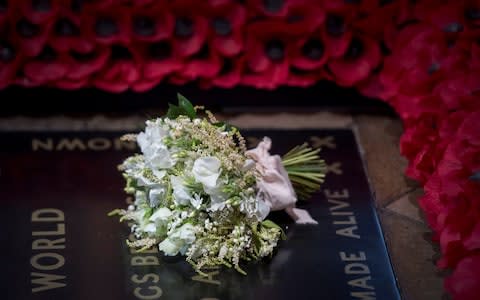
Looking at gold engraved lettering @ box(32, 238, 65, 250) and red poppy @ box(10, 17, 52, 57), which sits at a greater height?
red poppy @ box(10, 17, 52, 57)

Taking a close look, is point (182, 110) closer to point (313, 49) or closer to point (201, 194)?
point (201, 194)

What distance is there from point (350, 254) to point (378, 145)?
0.72 m

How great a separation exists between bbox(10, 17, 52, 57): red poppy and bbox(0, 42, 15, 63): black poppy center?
0.14ft

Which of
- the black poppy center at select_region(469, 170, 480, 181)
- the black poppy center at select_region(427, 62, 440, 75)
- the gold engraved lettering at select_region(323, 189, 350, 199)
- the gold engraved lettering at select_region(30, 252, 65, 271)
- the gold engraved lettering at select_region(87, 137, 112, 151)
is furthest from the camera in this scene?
the gold engraved lettering at select_region(87, 137, 112, 151)

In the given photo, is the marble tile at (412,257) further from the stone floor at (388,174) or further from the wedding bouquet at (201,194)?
the wedding bouquet at (201,194)

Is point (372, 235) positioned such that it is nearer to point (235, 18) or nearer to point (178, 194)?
point (178, 194)

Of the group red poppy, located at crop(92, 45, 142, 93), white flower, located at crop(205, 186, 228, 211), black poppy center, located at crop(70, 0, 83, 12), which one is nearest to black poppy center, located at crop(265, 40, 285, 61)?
red poppy, located at crop(92, 45, 142, 93)

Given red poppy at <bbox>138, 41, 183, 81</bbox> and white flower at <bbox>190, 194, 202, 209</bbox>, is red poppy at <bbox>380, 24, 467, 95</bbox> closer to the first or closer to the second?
red poppy at <bbox>138, 41, 183, 81</bbox>

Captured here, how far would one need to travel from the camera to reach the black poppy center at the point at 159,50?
12.5ft

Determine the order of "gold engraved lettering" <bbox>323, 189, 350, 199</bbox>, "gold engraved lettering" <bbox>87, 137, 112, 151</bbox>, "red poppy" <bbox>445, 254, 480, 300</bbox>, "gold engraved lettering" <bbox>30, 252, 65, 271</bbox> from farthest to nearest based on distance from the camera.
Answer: "gold engraved lettering" <bbox>87, 137, 112, 151</bbox>
"gold engraved lettering" <bbox>323, 189, 350, 199</bbox>
"gold engraved lettering" <bbox>30, 252, 65, 271</bbox>
"red poppy" <bbox>445, 254, 480, 300</bbox>

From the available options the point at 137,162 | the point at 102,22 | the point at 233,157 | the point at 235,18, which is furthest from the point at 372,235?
the point at 102,22

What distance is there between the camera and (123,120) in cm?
387

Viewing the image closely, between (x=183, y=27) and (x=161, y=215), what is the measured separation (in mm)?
981

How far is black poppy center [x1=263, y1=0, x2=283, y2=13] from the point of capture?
3.77m
